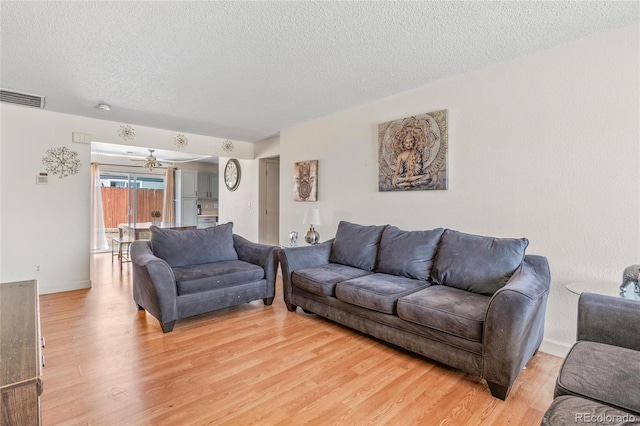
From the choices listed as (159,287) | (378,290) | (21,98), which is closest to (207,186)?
(21,98)

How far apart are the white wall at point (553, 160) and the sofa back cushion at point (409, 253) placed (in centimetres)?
34

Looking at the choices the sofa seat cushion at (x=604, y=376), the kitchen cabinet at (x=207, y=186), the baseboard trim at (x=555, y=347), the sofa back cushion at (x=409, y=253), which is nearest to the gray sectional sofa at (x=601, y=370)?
the sofa seat cushion at (x=604, y=376)

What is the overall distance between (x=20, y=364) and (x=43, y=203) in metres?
3.84

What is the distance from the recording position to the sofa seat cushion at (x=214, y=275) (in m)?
2.93

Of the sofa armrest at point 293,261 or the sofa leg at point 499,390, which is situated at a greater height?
the sofa armrest at point 293,261

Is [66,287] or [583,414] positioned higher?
[583,414]

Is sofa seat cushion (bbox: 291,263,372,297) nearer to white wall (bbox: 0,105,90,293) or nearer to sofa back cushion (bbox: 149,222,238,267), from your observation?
sofa back cushion (bbox: 149,222,238,267)

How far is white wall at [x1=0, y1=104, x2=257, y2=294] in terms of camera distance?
12.3 feet

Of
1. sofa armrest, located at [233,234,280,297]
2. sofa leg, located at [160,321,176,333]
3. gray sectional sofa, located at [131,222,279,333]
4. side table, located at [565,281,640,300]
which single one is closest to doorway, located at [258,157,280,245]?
gray sectional sofa, located at [131,222,279,333]

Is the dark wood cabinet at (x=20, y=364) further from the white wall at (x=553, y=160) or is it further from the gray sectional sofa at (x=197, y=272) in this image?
the white wall at (x=553, y=160)

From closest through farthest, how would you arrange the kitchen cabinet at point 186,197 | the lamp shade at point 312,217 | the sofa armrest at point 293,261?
the sofa armrest at point 293,261
the lamp shade at point 312,217
the kitchen cabinet at point 186,197

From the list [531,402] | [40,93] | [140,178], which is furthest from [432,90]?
[140,178]

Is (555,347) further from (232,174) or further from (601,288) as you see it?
(232,174)

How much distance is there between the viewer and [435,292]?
2428 mm
